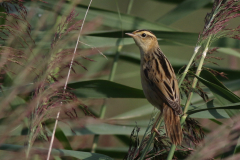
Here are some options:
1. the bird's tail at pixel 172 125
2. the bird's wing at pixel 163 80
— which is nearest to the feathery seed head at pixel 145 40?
the bird's wing at pixel 163 80

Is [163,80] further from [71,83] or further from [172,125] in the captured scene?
[71,83]

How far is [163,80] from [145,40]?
0.58 meters

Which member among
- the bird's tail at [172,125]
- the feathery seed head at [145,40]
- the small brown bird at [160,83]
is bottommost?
the bird's tail at [172,125]

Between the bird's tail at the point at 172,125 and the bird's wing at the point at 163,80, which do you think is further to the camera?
the bird's wing at the point at 163,80

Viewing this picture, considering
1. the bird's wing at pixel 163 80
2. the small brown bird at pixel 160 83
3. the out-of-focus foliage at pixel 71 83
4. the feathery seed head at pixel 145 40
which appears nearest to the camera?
the out-of-focus foliage at pixel 71 83

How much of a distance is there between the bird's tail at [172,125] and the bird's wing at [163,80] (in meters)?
0.05

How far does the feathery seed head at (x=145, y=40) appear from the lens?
2.52 metres

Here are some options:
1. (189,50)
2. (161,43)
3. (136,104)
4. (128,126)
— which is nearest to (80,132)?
(128,126)

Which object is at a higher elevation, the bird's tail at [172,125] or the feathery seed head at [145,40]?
the feathery seed head at [145,40]

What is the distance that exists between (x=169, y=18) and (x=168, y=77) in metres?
0.77

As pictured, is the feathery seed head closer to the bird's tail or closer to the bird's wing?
the bird's wing

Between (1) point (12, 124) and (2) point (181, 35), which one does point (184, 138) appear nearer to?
(2) point (181, 35)

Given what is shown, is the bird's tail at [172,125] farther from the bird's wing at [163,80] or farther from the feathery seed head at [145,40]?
the feathery seed head at [145,40]

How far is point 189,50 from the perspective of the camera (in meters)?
5.70
